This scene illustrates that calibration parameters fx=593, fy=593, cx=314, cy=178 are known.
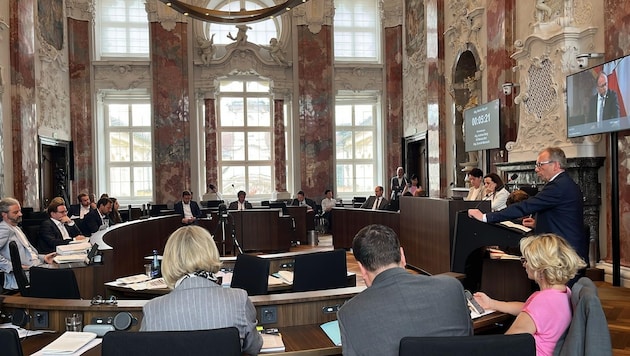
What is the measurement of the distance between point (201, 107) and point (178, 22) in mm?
2389

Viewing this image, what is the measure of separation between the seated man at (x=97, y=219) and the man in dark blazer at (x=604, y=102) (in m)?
6.71

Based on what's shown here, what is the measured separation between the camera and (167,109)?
16312 millimetres

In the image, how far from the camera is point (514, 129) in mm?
9781

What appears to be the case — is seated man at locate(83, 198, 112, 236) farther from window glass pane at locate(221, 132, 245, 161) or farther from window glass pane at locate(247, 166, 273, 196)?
window glass pane at locate(247, 166, 273, 196)

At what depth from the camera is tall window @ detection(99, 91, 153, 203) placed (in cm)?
1688

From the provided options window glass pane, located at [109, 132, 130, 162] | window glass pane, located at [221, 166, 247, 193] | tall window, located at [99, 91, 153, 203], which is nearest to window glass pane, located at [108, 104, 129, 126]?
tall window, located at [99, 91, 153, 203]

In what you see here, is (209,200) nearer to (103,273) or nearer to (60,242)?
(60,242)

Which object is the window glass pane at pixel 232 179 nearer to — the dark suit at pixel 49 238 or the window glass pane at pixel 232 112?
the window glass pane at pixel 232 112

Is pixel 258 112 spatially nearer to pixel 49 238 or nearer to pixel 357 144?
pixel 357 144

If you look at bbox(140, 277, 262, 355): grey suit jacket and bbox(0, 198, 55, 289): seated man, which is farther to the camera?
Result: bbox(0, 198, 55, 289): seated man

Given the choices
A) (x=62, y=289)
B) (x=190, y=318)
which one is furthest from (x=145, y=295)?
(x=190, y=318)

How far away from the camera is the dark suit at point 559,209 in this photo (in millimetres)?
4109

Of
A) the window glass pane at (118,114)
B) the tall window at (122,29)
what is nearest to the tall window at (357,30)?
the tall window at (122,29)

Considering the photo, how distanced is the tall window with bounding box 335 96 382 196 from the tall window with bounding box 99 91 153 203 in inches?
218
